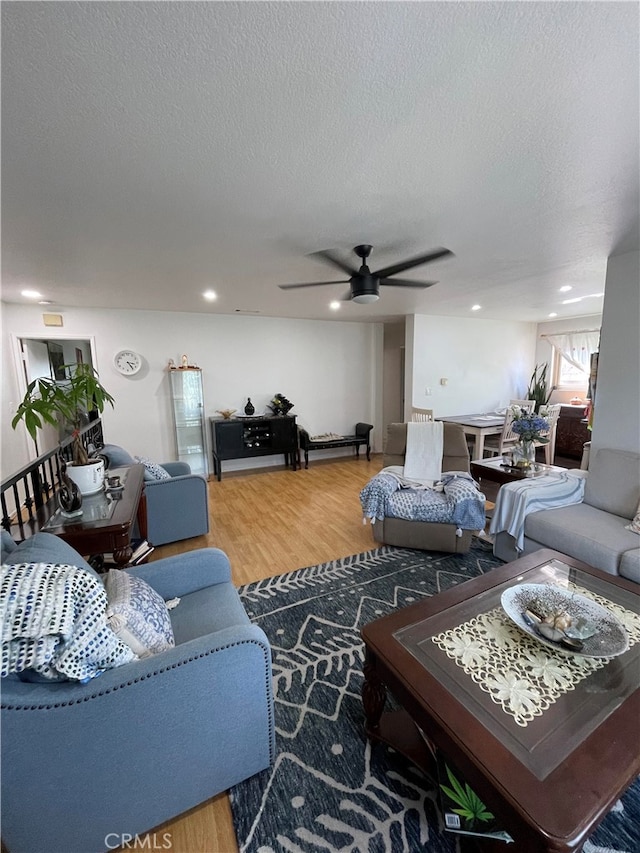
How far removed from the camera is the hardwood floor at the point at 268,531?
3.86ft

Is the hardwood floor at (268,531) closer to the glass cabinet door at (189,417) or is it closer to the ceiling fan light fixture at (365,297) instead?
the glass cabinet door at (189,417)

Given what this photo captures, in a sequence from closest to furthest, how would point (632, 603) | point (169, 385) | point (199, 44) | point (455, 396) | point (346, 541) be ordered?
point (199, 44) → point (632, 603) → point (346, 541) → point (169, 385) → point (455, 396)

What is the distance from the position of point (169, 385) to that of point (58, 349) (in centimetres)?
267

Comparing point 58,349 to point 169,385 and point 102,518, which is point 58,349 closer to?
point 169,385

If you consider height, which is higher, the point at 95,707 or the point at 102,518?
the point at 102,518

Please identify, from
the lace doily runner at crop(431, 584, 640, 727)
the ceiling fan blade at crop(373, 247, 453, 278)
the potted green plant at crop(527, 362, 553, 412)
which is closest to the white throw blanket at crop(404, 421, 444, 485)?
the ceiling fan blade at crop(373, 247, 453, 278)

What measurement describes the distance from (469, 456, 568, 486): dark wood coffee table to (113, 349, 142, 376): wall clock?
14.3 feet

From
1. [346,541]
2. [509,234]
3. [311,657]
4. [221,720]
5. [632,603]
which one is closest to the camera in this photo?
[221,720]

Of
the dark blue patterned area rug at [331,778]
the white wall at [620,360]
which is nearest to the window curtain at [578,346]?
the white wall at [620,360]

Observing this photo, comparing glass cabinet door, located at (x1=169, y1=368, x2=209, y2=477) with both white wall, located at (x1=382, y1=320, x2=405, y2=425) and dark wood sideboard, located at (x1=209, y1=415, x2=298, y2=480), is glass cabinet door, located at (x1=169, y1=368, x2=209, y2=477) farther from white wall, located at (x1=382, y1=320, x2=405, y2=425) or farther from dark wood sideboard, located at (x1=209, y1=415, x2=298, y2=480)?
white wall, located at (x1=382, y1=320, x2=405, y2=425)

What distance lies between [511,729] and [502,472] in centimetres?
231

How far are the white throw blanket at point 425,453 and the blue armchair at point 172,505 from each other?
1.95m

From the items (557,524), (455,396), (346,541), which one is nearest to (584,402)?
(455,396)

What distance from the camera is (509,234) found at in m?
2.28
